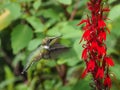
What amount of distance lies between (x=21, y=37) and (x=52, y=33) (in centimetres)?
27

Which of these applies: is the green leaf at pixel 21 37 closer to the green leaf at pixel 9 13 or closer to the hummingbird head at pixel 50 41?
the green leaf at pixel 9 13

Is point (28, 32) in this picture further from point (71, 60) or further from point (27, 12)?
point (71, 60)

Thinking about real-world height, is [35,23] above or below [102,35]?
below

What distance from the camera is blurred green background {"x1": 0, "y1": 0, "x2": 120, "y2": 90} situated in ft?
7.18

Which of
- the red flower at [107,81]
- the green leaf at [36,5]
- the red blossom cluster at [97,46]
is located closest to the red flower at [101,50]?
the red blossom cluster at [97,46]

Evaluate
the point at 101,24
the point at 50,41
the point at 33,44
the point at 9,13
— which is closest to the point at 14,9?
the point at 9,13

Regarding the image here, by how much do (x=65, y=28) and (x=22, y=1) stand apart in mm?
298

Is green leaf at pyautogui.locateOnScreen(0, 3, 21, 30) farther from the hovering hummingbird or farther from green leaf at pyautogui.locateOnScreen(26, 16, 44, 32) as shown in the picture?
the hovering hummingbird

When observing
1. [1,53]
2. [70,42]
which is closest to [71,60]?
[70,42]

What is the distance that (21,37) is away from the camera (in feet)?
7.88

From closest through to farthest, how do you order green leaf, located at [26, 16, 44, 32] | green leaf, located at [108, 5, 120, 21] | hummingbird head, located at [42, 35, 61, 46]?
1. hummingbird head, located at [42, 35, 61, 46]
2. green leaf, located at [108, 5, 120, 21]
3. green leaf, located at [26, 16, 44, 32]

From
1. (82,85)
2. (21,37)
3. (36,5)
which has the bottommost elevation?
(82,85)

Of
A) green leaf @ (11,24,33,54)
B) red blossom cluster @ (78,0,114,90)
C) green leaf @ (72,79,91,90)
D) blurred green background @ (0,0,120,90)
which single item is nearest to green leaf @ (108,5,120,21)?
blurred green background @ (0,0,120,90)

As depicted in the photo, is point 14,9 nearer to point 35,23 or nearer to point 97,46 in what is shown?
point 35,23
